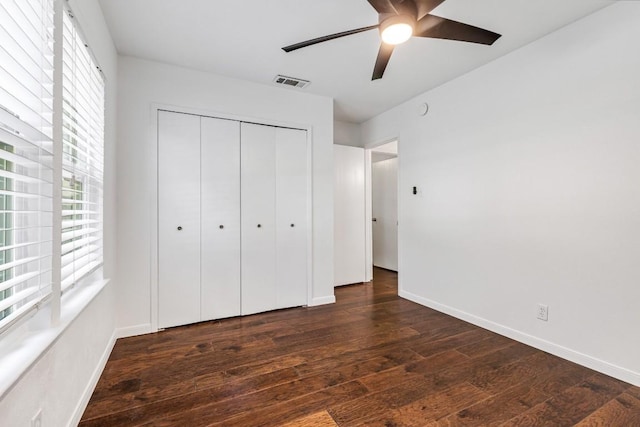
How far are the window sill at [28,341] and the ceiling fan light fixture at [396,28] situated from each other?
2.23 metres

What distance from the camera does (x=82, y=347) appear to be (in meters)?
1.66

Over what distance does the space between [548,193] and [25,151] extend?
329cm

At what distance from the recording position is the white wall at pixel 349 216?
4.38 m

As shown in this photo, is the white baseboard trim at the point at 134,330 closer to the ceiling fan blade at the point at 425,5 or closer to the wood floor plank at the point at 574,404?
the wood floor plank at the point at 574,404

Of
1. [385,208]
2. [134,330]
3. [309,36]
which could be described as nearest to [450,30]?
[309,36]

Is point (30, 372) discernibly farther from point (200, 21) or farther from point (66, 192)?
point (200, 21)

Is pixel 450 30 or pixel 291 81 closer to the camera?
pixel 450 30

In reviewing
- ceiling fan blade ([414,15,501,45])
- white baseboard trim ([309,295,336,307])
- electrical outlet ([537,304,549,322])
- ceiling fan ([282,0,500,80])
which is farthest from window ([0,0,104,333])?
electrical outlet ([537,304,549,322])

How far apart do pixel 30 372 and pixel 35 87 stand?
1.10 m

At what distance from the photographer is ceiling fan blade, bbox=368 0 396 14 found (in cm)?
155

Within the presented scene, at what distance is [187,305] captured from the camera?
2.93 meters

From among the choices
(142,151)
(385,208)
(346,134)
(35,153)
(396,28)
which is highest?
(346,134)

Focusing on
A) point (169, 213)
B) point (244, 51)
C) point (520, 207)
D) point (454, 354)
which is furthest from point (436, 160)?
point (169, 213)

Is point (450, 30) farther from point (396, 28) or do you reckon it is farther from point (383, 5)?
point (383, 5)
